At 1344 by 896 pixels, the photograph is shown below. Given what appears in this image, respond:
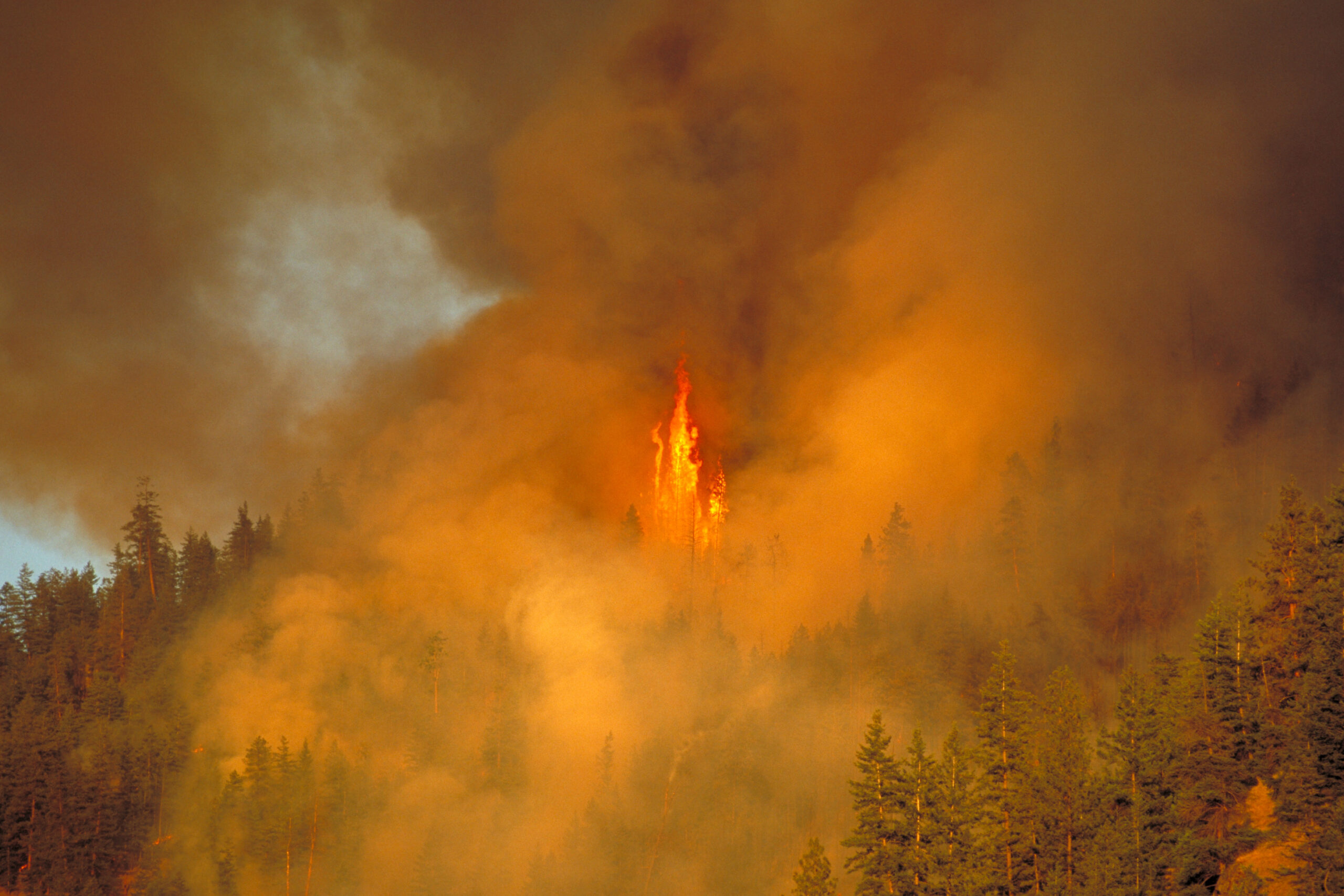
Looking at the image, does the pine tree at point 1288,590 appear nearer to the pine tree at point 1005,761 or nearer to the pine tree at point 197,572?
the pine tree at point 1005,761

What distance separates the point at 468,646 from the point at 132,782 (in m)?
38.0

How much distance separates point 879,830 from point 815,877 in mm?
4418

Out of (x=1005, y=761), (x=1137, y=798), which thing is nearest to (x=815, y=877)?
(x=1005, y=761)

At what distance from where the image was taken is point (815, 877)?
2146 inches

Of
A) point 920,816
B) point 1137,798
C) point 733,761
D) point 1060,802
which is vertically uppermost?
point 733,761

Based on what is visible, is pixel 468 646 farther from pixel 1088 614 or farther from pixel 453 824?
pixel 1088 614

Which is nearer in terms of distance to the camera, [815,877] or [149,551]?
[815,877]

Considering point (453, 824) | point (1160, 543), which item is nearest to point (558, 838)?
point (453, 824)

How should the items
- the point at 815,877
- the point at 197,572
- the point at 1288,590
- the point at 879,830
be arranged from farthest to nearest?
1. the point at 197,572
2. the point at 1288,590
3. the point at 815,877
4. the point at 879,830

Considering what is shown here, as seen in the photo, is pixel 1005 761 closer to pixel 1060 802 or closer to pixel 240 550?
pixel 1060 802

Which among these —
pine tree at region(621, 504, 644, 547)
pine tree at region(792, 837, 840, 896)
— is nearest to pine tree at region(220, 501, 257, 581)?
pine tree at region(621, 504, 644, 547)

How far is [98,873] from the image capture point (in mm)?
112750

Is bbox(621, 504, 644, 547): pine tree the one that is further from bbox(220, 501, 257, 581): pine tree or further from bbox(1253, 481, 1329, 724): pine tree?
bbox(1253, 481, 1329, 724): pine tree

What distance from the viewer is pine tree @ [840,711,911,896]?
5153cm
